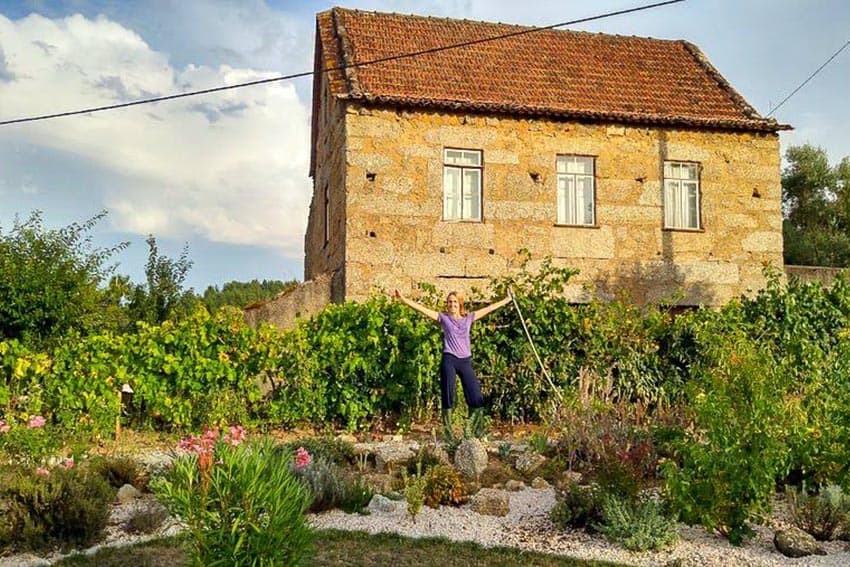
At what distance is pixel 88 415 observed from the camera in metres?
10.7

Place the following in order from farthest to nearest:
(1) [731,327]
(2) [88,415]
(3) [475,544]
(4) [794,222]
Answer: (4) [794,222]
(1) [731,327]
(2) [88,415]
(3) [475,544]

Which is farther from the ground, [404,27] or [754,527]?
[404,27]

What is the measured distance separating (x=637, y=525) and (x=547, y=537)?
2.24ft

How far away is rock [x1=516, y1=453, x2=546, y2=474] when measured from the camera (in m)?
8.51

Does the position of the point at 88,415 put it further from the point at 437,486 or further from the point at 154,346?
the point at 437,486

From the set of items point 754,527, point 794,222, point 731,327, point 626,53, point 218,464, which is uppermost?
point 626,53

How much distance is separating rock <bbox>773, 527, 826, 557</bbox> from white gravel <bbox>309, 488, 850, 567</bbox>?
0.06 metres

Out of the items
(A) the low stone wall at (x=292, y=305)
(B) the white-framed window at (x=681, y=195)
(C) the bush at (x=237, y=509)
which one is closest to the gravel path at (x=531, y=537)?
(C) the bush at (x=237, y=509)

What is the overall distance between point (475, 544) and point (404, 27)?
563 inches

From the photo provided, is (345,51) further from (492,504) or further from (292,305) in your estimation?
(492,504)

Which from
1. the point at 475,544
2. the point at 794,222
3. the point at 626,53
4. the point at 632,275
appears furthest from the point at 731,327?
the point at 794,222

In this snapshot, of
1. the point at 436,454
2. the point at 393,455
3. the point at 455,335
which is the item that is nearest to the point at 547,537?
the point at 436,454

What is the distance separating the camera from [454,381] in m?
10.8

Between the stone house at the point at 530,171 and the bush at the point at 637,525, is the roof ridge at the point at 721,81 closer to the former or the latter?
the stone house at the point at 530,171
